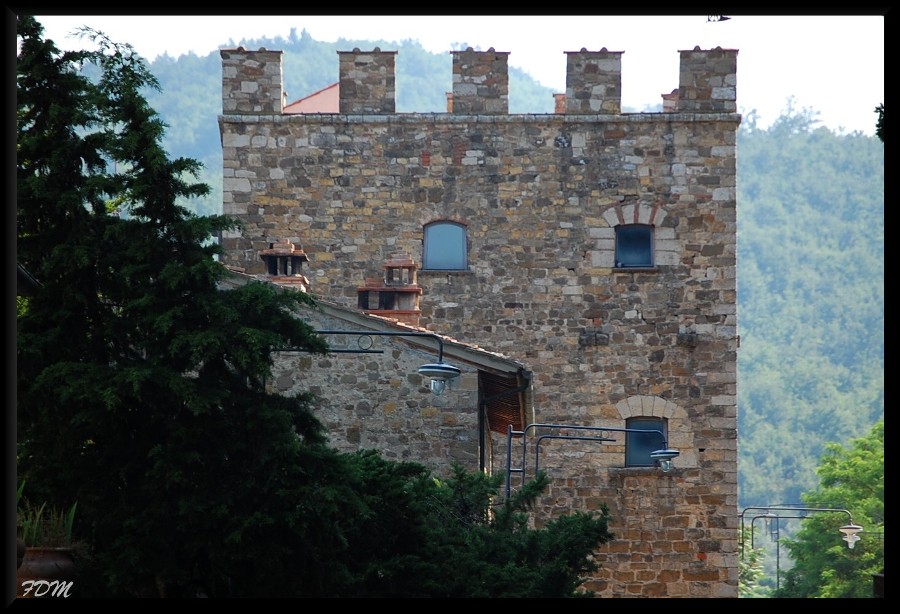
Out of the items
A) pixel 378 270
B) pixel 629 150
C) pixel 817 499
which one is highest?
pixel 629 150

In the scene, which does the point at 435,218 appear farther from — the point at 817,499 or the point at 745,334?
the point at 745,334

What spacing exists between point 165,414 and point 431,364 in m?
3.15

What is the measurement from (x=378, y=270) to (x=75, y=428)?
37.9ft

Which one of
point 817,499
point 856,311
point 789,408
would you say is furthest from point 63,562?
point 856,311

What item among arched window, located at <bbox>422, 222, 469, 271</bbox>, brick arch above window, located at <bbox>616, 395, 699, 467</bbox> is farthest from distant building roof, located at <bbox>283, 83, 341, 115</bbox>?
brick arch above window, located at <bbox>616, 395, 699, 467</bbox>

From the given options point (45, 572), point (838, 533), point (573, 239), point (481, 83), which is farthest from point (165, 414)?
point (838, 533)

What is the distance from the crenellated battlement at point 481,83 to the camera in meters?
24.1

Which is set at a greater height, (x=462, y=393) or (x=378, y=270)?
(x=378, y=270)

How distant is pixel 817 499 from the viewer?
45.1 metres

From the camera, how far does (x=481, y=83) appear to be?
24.1m

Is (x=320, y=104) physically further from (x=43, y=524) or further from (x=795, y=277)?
(x=795, y=277)

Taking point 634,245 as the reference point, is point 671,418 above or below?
below

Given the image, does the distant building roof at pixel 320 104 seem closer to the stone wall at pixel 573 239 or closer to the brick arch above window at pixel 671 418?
the stone wall at pixel 573 239

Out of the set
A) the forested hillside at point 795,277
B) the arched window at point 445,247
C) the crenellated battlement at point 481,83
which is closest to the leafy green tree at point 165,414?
the arched window at point 445,247
